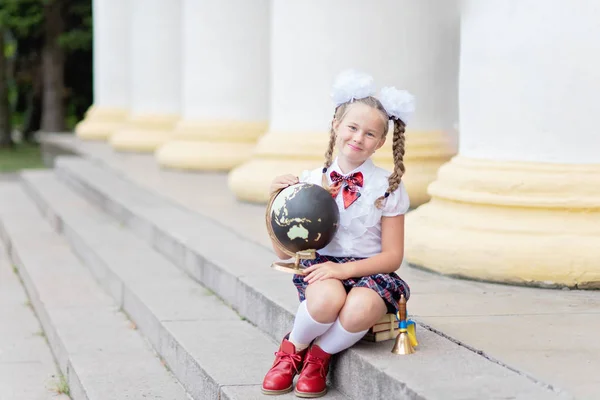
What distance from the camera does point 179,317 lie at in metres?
5.93

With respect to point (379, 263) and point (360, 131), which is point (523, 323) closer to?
point (379, 263)

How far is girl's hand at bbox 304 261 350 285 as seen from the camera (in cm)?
423

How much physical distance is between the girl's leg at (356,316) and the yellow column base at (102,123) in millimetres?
15317

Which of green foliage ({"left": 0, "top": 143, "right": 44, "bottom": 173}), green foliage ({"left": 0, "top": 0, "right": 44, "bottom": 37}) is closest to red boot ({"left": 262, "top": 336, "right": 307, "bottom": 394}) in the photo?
green foliage ({"left": 0, "top": 143, "right": 44, "bottom": 173})

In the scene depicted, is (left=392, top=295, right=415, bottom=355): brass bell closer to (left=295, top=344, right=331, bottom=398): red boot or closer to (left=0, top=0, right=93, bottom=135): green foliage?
(left=295, top=344, right=331, bottom=398): red boot

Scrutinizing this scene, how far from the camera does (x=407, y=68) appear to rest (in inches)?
332

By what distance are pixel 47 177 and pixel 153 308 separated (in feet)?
31.0

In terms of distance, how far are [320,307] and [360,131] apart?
29.0 inches

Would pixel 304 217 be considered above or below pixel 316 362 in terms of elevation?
above

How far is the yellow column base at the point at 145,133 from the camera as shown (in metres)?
15.9

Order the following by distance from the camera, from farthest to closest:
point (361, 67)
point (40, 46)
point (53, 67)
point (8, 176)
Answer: point (40, 46)
point (53, 67)
point (8, 176)
point (361, 67)

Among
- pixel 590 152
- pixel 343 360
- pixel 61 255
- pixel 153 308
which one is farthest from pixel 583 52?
pixel 61 255

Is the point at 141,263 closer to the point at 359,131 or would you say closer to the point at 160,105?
the point at 359,131

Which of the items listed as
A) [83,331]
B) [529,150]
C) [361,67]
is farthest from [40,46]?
[529,150]
